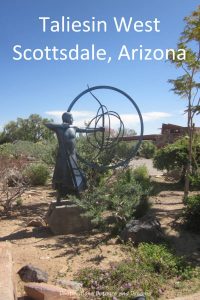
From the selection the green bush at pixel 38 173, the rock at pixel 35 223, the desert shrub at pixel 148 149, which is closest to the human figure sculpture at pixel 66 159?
the rock at pixel 35 223

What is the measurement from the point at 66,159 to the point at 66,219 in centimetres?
103

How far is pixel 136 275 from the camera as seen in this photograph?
187 inches

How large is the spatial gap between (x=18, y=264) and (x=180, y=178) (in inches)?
350

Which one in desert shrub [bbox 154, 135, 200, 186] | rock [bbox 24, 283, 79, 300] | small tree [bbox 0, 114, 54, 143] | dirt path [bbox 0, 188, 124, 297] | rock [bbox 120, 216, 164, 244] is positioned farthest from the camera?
small tree [bbox 0, 114, 54, 143]

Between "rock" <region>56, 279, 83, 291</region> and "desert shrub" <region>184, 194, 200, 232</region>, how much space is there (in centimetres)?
295

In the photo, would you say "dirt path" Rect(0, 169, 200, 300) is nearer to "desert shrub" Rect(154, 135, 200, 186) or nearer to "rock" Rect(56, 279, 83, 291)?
"rock" Rect(56, 279, 83, 291)

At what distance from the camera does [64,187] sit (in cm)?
689

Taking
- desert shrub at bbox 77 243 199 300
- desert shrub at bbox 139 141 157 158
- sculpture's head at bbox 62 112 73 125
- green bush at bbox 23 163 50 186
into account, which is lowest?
desert shrub at bbox 77 243 199 300

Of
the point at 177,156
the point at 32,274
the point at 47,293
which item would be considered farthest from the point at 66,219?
the point at 177,156

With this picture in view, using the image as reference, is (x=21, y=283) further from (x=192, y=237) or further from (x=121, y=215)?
(x=192, y=237)

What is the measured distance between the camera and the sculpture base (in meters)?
6.62

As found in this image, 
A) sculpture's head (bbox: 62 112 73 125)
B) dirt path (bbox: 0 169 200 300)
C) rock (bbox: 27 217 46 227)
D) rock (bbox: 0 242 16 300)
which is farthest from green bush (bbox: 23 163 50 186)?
rock (bbox: 0 242 16 300)


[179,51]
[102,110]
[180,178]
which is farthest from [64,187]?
[180,178]

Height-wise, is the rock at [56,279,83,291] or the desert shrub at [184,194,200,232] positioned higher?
the desert shrub at [184,194,200,232]
